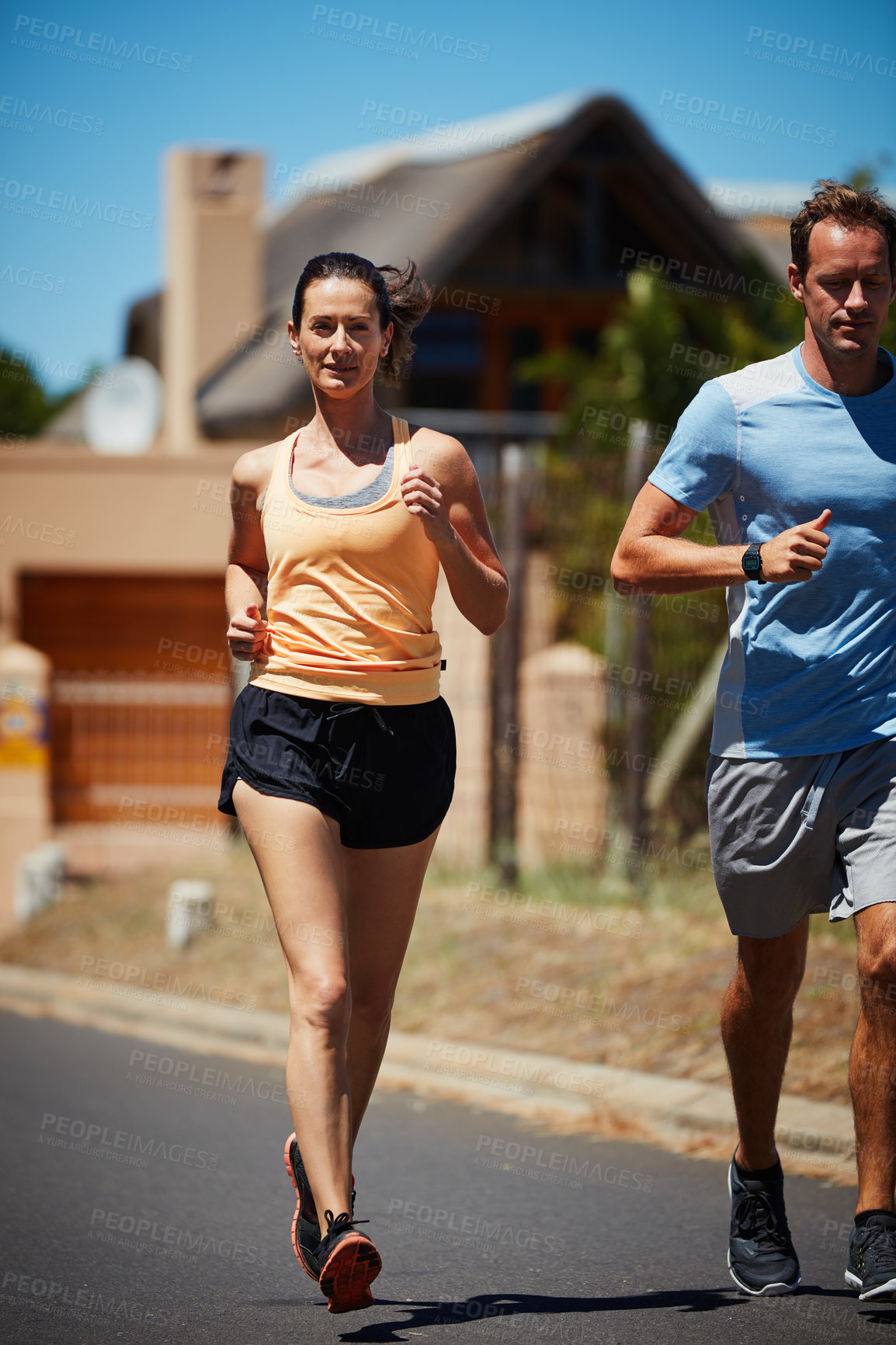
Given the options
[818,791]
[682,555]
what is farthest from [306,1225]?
[682,555]

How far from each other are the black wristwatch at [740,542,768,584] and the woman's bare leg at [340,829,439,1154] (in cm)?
90

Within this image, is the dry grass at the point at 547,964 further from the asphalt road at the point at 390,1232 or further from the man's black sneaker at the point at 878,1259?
the man's black sneaker at the point at 878,1259

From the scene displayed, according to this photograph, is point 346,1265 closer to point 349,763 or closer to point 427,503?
point 349,763

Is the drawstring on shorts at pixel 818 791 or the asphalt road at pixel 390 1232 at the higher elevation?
the drawstring on shorts at pixel 818 791

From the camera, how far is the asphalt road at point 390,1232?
12.3 feet

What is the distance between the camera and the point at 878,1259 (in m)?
3.54

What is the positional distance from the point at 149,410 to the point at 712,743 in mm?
19211

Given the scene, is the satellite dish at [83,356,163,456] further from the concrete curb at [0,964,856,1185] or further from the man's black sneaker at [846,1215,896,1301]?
the man's black sneaker at [846,1215,896,1301]

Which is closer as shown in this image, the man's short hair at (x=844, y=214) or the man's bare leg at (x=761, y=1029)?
the man's short hair at (x=844, y=214)

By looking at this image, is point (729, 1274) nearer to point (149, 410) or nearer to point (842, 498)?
point (842, 498)

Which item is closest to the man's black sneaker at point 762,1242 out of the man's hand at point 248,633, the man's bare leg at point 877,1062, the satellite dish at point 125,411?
the man's bare leg at point 877,1062

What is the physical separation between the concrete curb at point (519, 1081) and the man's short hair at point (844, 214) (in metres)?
3.01

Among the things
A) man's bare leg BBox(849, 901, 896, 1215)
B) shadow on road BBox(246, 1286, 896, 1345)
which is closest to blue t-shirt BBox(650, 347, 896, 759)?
man's bare leg BBox(849, 901, 896, 1215)

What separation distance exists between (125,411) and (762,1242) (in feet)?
64.8
